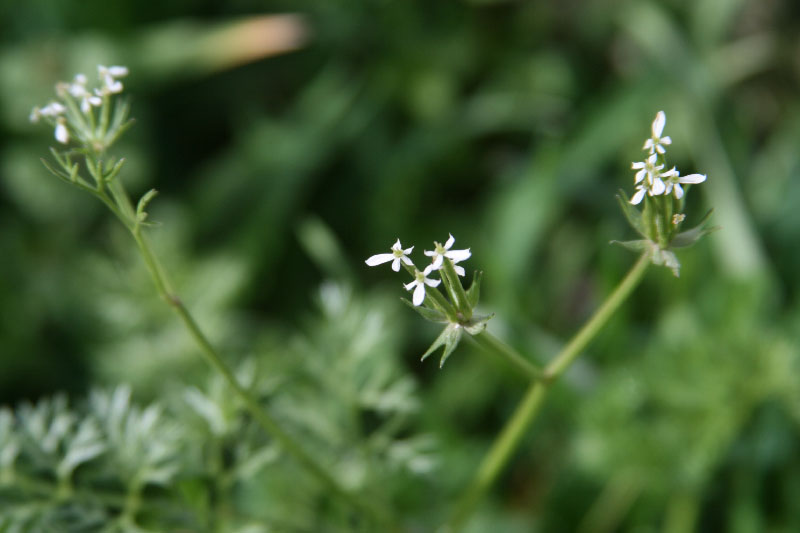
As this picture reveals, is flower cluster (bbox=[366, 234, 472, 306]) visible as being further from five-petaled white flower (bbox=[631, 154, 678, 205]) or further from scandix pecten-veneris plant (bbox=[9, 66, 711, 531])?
five-petaled white flower (bbox=[631, 154, 678, 205])

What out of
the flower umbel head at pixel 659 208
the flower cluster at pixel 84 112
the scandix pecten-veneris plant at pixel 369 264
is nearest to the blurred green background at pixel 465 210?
the scandix pecten-veneris plant at pixel 369 264

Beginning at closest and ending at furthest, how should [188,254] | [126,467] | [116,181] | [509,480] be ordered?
[116,181] < [126,467] < [509,480] < [188,254]

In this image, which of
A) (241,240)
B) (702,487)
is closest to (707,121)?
(702,487)

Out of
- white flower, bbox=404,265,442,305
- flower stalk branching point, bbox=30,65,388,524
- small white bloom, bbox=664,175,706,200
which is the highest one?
flower stalk branching point, bbox=30,65,388,524

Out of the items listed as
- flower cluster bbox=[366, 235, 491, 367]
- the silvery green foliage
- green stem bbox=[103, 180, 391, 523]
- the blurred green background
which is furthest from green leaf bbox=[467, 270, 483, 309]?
the blurred green background

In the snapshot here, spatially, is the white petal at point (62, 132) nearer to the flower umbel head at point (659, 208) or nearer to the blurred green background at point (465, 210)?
the flower umbel head at point (659, 208)

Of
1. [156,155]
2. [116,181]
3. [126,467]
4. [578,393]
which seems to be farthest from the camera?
[156,155]

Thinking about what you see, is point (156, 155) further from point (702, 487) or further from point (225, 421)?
point (702, 487)

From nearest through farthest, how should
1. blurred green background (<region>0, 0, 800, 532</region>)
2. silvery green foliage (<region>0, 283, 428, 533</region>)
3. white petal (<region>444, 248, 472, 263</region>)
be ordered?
white petal (<region>444, 248, 472, 263</region>), silvery green foliage (<region>0, 283, 428, 533</region>), blurred green background (<region>0, 0, 800, 532</region>)
